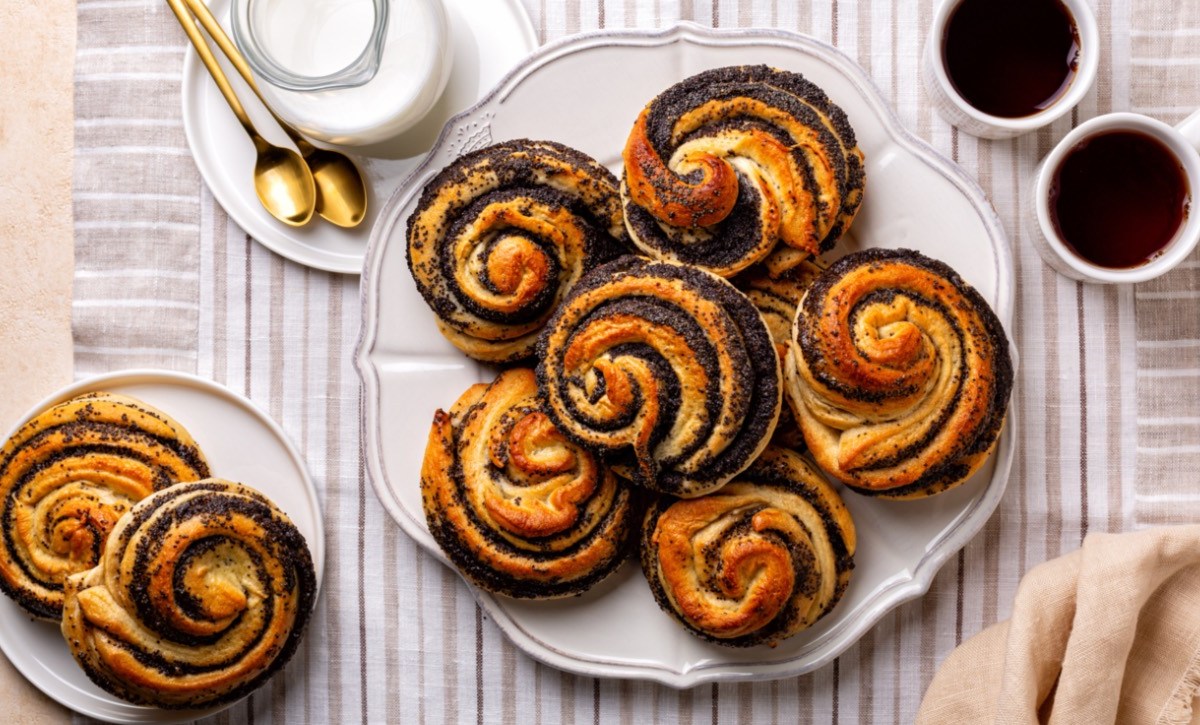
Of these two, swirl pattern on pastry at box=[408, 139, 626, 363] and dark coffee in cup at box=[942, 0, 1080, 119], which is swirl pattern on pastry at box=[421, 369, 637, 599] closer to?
swirl pattern on pastry at box=[408, 139, 626, 363]

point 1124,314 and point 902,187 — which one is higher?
point 902,187

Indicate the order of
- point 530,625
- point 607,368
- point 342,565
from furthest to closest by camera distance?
point 342,565 → point 530,625 → point 607,368

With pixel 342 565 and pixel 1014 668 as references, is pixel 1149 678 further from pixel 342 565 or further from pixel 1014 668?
pixel 342 565

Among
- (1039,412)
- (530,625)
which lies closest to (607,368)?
(530,625)

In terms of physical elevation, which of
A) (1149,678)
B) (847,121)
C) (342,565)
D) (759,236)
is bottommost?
(1149,678)

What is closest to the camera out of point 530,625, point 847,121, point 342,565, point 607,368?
point 607,368

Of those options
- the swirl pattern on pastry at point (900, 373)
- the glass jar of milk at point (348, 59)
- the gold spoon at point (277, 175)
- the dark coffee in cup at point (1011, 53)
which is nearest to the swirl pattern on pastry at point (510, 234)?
the glass jar of milk at point (348, 59)

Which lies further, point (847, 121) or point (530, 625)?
point (530, 625)

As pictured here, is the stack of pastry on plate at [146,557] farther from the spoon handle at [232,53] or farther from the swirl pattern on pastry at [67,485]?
the spoon handle at [232,53]
